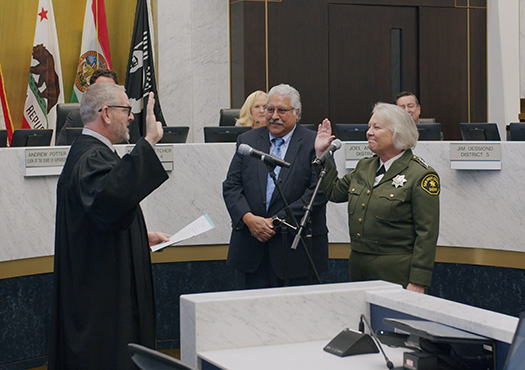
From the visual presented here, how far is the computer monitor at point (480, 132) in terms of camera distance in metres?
5.14

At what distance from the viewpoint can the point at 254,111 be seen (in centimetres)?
543

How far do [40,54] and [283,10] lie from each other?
2.29 meters

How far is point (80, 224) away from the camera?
9.99ft

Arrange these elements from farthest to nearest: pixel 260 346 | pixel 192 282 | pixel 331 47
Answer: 1. pixel 331 47
2. pixel 192 282
3. pixel 260 346

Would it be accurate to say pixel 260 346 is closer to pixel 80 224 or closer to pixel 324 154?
pixel 80 224

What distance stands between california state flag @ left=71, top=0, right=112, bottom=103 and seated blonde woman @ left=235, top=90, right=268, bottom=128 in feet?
8.89

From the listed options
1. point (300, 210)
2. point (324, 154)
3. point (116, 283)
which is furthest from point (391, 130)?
point (116, 283)

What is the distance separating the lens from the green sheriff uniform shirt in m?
3.36

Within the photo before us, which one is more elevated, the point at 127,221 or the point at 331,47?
the point at 331,47

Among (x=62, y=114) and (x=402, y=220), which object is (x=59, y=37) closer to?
(x=62, y=114)

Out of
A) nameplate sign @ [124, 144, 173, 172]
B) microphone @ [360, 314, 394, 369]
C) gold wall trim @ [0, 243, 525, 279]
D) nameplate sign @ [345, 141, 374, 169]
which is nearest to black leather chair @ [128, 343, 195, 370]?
microphone @ [360, 314, 394, 369]

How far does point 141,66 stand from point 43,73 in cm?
91

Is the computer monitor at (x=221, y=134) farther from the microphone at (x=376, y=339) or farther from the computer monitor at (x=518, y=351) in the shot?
the computer monitor at (x=518, y=351)

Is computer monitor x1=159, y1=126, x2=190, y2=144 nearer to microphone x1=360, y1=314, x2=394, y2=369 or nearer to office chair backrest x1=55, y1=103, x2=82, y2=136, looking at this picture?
office chair backrest x1=55, y1=103, x2=82, y2=136
